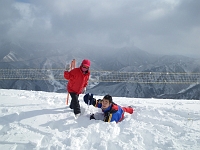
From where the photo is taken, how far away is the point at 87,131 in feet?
15.4

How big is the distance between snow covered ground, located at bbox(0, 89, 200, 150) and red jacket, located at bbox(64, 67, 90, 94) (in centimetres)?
81

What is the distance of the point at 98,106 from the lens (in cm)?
660

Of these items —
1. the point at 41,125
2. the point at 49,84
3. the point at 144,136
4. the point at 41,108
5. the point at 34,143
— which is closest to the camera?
the point at 34,143

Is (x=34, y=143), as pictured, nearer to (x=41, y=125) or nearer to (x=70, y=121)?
(x=41, y=125)

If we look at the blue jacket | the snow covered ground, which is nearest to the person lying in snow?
the blue jacket

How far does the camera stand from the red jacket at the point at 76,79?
6.45 m

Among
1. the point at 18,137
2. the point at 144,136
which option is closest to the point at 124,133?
the point at 144,136

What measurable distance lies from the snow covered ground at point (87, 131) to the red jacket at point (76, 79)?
0.81m

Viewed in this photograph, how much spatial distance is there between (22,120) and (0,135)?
2.93 feet

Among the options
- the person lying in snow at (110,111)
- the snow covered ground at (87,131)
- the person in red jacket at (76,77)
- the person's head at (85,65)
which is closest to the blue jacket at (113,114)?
the person lying in snow at (110,111)

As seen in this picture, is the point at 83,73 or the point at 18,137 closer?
the point at 18,137

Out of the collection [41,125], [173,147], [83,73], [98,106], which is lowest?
→ [173,147]

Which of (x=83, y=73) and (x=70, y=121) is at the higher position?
(x=83, y=73)

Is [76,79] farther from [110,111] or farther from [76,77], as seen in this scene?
[110,111]
